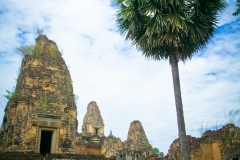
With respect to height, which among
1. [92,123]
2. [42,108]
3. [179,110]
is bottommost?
[179,110]

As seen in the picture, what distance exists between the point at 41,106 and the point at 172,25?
21.7 ft

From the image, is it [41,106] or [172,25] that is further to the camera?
[41,106]

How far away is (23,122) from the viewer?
10.2 m

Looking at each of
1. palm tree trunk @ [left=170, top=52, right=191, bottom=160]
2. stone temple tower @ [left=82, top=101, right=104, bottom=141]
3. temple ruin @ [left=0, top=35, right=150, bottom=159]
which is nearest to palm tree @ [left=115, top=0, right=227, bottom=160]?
palm tree trunk @ [left=170, top=52, right=191, bottom=160]

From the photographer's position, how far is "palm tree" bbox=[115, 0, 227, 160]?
8.39m

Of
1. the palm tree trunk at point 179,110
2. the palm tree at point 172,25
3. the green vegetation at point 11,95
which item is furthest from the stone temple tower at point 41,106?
A: the palm tree trunk at point 179,110

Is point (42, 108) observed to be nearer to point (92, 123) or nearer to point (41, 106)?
point (41, 106)

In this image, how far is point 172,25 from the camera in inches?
324

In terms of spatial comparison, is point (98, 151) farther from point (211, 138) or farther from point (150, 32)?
point (150, 32)

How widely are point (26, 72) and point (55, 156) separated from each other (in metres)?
4.34

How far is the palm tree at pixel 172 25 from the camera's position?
8.39 metres

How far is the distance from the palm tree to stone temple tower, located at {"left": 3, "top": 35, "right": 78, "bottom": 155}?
4.39 m

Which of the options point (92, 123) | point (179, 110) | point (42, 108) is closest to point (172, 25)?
point (179, 110)

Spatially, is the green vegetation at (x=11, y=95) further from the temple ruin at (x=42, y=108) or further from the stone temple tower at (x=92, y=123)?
the stone temple tower at (x=92, y=123)
